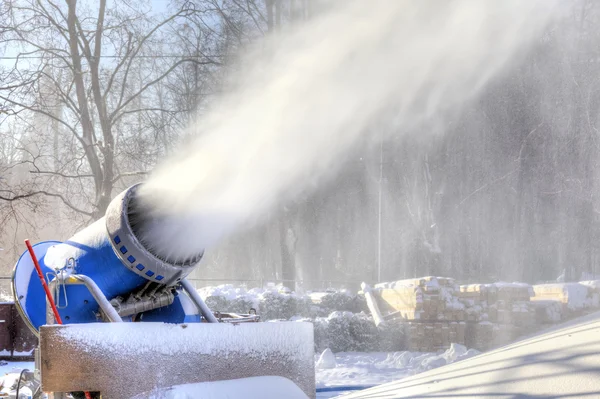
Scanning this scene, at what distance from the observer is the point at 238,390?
3.43m

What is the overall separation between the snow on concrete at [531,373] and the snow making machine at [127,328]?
2.67 ft

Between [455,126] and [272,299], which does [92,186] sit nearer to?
[272,299]

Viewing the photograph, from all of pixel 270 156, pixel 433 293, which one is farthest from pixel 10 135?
pixel 270 156

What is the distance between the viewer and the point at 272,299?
1396cm

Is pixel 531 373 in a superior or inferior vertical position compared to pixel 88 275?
inferior

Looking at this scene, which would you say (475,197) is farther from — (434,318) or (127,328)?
(127,328)

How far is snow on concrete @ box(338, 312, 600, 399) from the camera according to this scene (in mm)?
2908

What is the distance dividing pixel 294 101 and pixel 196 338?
4.46 metres

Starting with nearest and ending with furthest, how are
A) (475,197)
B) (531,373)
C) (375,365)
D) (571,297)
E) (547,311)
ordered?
(531,373) → (375,365) → (547,311) → (571,297) → (475,197)

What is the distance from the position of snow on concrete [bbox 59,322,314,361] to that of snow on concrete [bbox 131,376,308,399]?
153mm

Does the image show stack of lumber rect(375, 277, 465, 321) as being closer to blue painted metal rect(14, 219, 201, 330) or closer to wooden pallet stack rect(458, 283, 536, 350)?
wooden pallet stack rect(458, 283, 536, 350)

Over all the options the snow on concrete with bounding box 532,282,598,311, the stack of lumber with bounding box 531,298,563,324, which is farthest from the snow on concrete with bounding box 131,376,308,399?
A: the snow on concrete with bounding box 532,282,598,311

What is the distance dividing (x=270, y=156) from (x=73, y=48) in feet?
36.8

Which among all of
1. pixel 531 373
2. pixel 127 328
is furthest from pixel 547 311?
pixel 127 328
